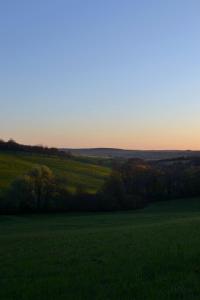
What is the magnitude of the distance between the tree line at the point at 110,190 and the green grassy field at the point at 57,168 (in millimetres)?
10904

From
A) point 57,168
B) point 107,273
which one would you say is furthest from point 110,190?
point 107,273

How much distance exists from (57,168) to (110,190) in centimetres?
3905

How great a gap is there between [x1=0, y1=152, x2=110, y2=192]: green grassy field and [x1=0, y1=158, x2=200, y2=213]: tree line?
10904mm

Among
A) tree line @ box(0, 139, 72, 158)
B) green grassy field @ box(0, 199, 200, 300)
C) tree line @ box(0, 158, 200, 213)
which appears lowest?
tree line @ box(0, 158, 200, 213)

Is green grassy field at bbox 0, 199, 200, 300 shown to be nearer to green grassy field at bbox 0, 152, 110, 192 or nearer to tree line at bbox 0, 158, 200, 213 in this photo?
tree line at bbox 0, 158, 200, 213

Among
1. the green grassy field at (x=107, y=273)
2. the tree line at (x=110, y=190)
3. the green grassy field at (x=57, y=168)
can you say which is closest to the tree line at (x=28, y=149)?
the green grassy field at (x=57, y=168)

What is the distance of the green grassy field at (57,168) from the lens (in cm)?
10094

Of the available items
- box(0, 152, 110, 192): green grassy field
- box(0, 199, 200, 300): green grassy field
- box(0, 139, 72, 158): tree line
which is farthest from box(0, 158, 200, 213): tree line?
box(0, 199, 200, 300): green grassy field

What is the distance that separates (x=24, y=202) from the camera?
69688mm

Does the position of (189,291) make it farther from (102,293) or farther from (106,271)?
(106,271)

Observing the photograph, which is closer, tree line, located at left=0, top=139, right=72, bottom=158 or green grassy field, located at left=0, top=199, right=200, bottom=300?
green grassy field, located at left=0, top=199, right=200, bottom=300

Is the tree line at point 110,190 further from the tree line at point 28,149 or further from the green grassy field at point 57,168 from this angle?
the tree line at point 28,149

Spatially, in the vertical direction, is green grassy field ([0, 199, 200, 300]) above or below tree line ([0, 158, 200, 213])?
above

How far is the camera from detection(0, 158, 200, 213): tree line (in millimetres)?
70062
